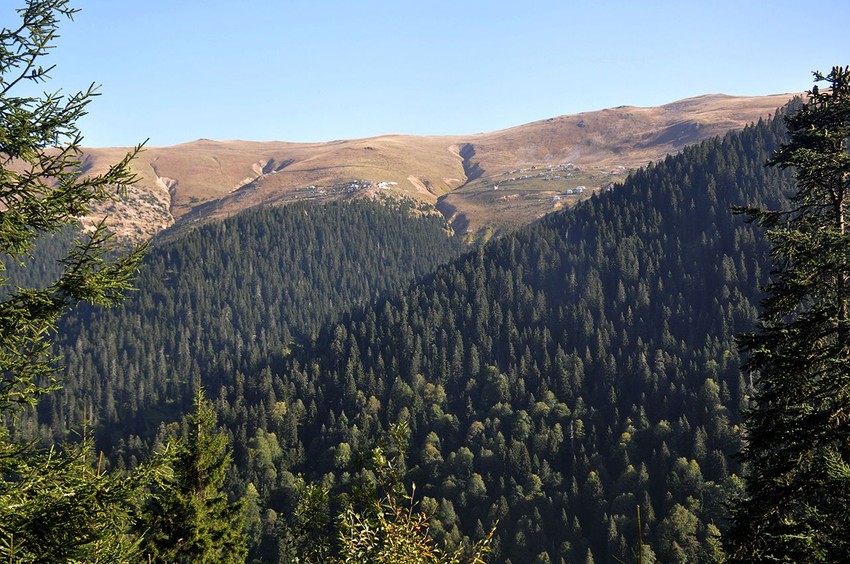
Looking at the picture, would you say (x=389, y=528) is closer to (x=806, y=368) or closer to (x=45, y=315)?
(x=45, y=315)

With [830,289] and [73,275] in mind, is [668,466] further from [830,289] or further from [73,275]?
[73,275]

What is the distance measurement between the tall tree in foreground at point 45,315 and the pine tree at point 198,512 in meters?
13.3

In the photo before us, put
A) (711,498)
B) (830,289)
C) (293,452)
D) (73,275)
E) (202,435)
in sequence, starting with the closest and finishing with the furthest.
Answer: (73,275) → (830,289) → (202,435) → (711,498) → (293,452)

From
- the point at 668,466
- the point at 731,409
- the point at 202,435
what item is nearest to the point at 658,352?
the point at 731,409

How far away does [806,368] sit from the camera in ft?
58.6

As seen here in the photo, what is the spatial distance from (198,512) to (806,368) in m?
24.4

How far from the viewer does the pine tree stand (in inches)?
1074

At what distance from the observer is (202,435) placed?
30.3 metres

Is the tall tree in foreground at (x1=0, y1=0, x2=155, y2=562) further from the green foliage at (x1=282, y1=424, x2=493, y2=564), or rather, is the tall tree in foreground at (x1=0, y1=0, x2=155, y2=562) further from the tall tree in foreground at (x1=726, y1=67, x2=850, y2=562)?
the tall tree in foreground at (x1=726, y1=67, x2=850, y2=562)

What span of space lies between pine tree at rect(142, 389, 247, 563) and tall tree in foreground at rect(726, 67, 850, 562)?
21.4 metres

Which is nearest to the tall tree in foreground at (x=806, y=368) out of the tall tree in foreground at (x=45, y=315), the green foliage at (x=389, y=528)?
the green foliage at (x=389, y=528)

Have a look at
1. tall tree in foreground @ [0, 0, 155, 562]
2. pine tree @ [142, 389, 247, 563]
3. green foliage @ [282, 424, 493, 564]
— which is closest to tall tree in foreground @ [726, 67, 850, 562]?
green foliage @ [282, 424, 493, 564]

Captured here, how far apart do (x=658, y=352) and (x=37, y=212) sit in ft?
671

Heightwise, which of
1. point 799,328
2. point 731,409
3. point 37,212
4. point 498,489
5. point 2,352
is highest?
point 37,212
